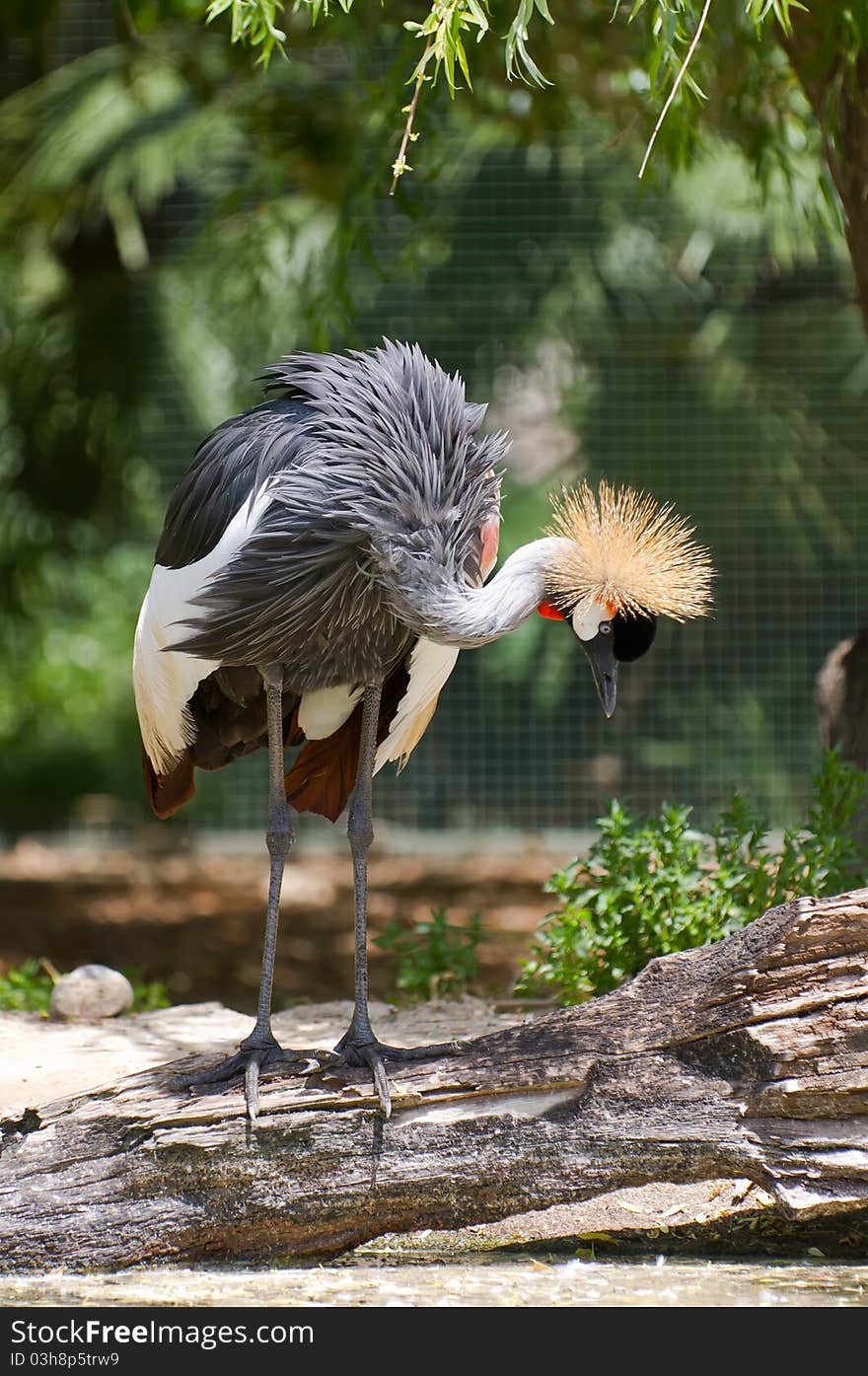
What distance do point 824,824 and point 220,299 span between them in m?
3.44

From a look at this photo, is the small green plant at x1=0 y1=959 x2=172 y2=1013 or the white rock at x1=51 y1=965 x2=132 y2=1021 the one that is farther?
the small green plant at x1=0 y1=959 x2=172 y2=1013

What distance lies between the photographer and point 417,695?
2.84 metres

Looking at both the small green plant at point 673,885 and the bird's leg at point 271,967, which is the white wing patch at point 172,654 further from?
the small green plant at point 673,885

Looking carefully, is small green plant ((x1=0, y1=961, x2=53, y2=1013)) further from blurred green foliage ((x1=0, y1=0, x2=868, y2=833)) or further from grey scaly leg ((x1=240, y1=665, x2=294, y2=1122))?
blurred green foliage ((x1=0, y1=0, x2=868, y2=833))

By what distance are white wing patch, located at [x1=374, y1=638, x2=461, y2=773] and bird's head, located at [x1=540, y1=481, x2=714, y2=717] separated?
0.90ft

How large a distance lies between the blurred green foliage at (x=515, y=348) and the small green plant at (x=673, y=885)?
83.9 inches

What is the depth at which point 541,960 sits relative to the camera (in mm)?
3561

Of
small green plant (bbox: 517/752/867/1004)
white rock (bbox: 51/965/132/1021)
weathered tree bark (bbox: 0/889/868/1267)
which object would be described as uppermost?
small green plant (bbox: 517/752/867/1004)

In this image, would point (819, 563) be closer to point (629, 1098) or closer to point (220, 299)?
point (220, 299)

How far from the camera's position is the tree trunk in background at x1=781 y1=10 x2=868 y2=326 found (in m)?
3.24

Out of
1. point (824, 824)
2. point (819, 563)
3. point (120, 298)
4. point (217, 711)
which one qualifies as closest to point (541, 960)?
point (824, 824)

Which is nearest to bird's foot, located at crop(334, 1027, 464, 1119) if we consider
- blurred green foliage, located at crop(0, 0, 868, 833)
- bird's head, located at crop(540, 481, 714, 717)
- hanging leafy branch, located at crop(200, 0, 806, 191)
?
bird's head, located at crop(540, 481, 714, 717)

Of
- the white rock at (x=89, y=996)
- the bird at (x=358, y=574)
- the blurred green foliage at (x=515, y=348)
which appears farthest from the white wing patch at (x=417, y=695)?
the blurred green foliage at (x=515, y=348)

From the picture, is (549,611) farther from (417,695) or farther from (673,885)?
(673,885)
